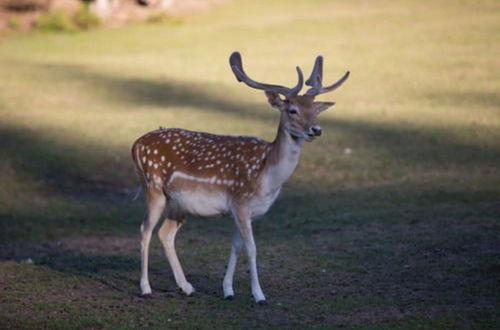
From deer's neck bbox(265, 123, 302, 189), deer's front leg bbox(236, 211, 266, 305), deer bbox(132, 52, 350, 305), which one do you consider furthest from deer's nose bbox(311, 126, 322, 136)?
deer's front leg bbox(236, 211, 266, 305)

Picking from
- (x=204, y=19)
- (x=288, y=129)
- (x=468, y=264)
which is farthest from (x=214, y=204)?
(x=204, y=19)

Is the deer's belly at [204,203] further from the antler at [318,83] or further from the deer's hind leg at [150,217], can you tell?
the antler at [318,83]

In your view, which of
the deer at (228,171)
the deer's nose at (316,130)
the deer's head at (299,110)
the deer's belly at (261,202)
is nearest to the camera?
the deer's nose at (316,130)

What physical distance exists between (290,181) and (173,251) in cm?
599

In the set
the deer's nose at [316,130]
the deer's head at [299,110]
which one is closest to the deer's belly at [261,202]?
the deer's head at [299,110]

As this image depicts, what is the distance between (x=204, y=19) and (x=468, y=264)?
25404mm

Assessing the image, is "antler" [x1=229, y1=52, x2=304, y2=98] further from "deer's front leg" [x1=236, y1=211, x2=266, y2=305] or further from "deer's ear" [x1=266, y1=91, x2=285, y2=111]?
"deer's front leg" [x1=236, y1=211, x2=266, y2=305]

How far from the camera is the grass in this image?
7465 mm

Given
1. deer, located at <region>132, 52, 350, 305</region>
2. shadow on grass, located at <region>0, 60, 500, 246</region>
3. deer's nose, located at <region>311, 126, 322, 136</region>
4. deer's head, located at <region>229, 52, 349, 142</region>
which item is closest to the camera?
deer's nose, located at <region>311, 126, 322, 136</region>

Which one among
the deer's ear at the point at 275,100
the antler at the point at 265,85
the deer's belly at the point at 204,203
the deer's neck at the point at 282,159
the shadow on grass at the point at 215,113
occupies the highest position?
Result: the antler at the point at 265,85

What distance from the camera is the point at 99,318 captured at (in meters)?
6.99

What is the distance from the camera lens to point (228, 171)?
25.5 feet

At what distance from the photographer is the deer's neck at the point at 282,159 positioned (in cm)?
750

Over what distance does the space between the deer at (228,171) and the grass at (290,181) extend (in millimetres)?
561
